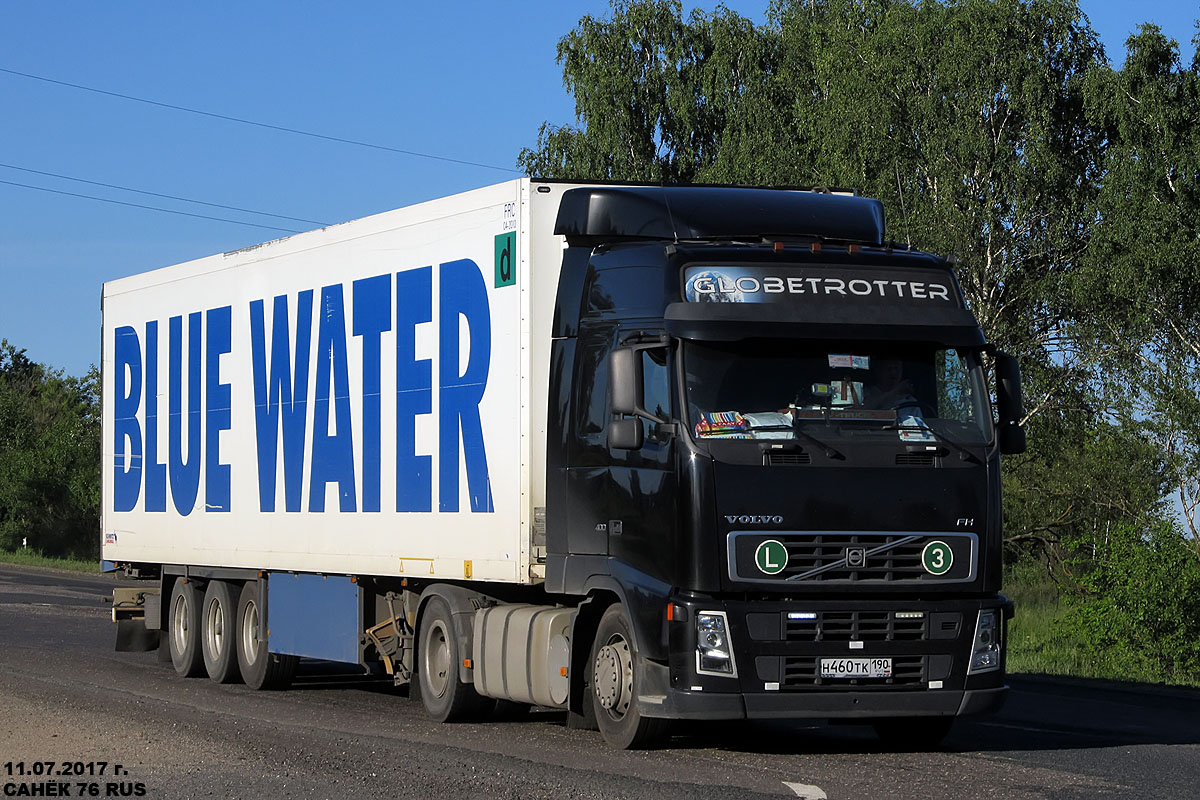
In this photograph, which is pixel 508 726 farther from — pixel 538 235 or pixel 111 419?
pixel 111 419

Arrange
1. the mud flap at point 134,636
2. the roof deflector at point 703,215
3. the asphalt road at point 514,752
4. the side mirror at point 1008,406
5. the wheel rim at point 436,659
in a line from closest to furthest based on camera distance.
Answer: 1. the asphalt road at point 514,752
2. the side mirror at point 1008,406
3. the roof deflector at point 703,215
4. the wheel rim at point 436,659
5. the mud flap at point 134,636

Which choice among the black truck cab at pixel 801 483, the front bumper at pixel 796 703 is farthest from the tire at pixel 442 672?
the front bumper at pixel 796 703

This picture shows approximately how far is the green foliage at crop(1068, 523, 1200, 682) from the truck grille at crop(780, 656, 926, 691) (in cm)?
1148

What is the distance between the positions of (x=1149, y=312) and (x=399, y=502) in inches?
1034

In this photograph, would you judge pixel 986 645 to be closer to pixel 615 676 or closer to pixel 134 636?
pixel 615 676

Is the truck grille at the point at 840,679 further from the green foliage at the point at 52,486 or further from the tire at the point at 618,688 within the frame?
the green foliage at the point at 52,486

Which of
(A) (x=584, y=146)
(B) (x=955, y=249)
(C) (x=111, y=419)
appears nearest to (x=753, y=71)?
(A) (x=584, y=146)

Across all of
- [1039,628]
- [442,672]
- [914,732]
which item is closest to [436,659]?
[442,672]

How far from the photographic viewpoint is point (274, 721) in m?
13.5

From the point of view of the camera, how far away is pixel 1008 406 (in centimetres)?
1159

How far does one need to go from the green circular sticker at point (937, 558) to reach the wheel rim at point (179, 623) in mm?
10118

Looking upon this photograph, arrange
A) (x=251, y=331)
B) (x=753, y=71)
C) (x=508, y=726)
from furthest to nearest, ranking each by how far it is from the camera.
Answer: (x=753, y=71)
(x=251, y=331)
(x=508, y=726)

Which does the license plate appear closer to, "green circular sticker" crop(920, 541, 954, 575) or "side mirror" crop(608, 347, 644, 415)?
"green circular sticker" crop(920, 541, 954, 575)

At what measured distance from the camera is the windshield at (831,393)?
11.0m
